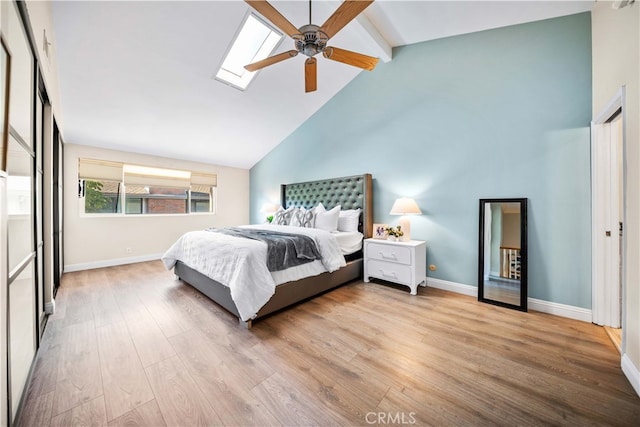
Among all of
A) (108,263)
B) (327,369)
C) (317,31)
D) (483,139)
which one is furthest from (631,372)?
(108,263)

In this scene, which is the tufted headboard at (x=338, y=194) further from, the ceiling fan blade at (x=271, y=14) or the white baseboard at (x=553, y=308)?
the ceiling fan blade at (x=271, y=14)

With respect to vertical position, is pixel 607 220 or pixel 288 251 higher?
pixel 607 220

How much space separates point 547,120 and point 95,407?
4228 millimetres

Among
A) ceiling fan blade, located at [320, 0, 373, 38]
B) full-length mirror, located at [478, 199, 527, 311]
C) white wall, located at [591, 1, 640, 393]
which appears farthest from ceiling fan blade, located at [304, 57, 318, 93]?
full-length mirror, located at [478, 199, 527, 311]

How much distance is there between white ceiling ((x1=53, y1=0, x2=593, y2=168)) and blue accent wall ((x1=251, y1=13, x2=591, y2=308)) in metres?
0.27

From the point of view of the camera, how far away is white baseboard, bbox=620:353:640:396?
142cm

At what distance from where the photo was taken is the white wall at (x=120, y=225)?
155 inches

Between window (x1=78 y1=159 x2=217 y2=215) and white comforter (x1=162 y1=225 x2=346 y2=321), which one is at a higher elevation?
window (x1=78 y1=159 x2=217 y2=215)

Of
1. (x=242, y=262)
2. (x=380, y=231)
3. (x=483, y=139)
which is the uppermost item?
(x=483, y=139)

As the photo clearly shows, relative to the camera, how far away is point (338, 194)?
164 inches

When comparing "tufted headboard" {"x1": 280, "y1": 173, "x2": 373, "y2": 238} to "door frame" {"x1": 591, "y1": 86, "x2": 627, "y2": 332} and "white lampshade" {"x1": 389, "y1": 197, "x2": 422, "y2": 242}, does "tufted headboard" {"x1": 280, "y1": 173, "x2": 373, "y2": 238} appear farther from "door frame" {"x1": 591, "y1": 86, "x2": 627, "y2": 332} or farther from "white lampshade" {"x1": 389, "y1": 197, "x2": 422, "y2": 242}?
"door frame" {"x1": 591, "y1": 86, "x2": 627, "y2": 332}

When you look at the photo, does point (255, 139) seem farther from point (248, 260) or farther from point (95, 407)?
point (95, 407)

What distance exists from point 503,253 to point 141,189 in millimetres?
5931

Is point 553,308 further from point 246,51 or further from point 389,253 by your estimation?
point 246,51
